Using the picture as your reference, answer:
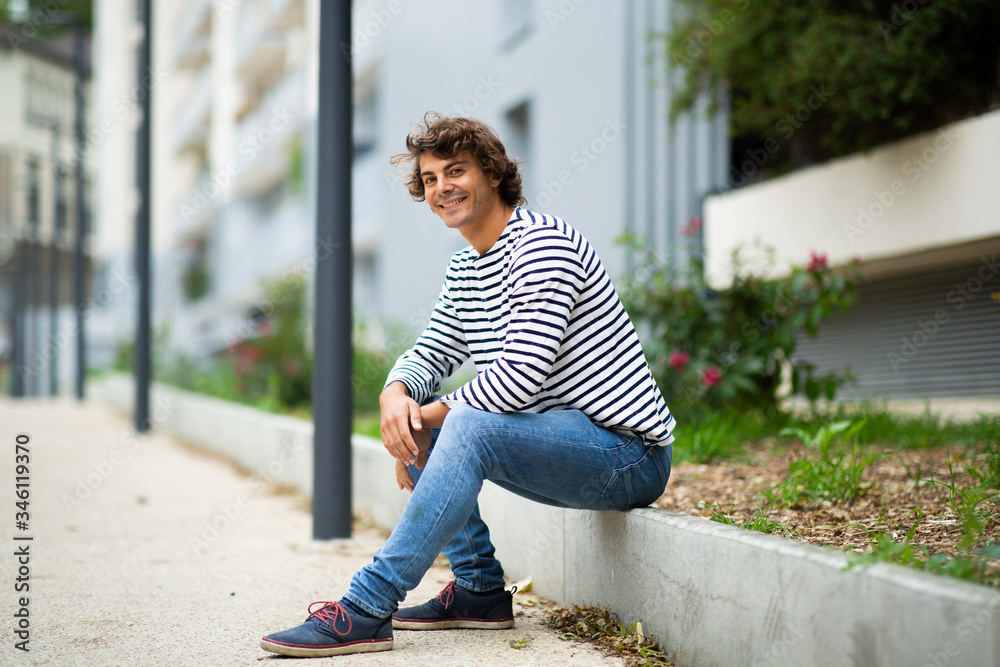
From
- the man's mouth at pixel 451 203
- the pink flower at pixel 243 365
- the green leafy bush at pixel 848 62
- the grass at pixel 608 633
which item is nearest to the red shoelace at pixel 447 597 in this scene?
the grass at pixel 608 633

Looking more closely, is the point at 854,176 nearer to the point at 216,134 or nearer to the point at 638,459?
the point at 638,459

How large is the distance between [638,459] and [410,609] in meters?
0.88

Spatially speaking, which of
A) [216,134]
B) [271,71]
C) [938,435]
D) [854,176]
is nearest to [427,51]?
[854,176]

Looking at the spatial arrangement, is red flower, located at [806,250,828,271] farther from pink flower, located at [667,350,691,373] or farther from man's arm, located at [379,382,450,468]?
man's arm, located at [379,382,450,468]

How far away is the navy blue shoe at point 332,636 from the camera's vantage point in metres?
2.57

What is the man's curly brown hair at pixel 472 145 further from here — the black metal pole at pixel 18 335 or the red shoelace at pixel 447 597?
the black metal pole at pixel 18 335

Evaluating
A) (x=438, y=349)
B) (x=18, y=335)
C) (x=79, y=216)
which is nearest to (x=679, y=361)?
(x=438, y=349)

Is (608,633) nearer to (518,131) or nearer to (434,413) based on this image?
(434,413)

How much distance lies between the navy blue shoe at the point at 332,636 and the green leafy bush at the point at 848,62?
419 cm

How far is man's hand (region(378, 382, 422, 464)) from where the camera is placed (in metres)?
2.74

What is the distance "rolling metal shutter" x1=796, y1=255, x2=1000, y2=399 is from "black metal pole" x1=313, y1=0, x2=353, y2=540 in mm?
3063

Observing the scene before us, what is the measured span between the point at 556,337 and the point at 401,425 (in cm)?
54

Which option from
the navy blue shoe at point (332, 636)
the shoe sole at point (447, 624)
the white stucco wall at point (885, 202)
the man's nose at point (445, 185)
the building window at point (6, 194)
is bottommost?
the shoe sole at point (447, 624)

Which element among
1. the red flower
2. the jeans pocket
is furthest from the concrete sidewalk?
the red flower
